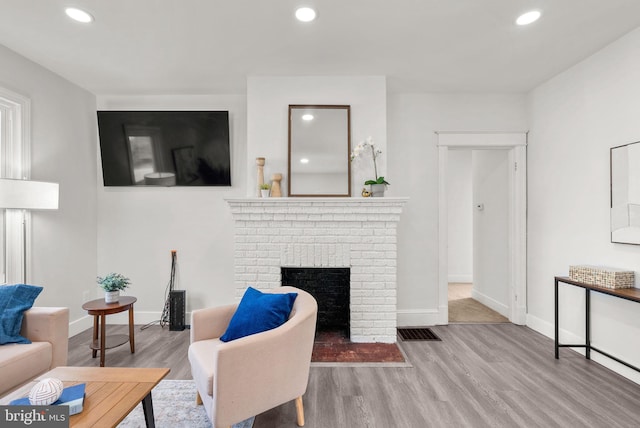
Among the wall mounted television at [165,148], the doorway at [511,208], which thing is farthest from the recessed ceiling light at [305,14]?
the doorway at [511,208]

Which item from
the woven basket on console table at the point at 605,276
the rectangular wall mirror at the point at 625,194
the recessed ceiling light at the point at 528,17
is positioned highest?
the recessed ceiling light at the point at 528,17

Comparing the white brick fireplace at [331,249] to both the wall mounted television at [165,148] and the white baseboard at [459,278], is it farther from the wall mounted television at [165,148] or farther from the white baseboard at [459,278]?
the white baseboard at [459,278]

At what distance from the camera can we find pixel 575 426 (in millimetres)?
1851

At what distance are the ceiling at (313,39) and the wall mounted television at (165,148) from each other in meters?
0.37

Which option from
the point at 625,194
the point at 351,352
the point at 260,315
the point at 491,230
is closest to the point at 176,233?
the point at 260,315

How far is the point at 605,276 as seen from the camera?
7.86 feet

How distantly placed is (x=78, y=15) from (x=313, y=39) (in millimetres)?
1662

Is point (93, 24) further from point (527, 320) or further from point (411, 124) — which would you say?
point (527, 320)

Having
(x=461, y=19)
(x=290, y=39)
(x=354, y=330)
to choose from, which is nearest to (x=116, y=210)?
(x=290, y=39)

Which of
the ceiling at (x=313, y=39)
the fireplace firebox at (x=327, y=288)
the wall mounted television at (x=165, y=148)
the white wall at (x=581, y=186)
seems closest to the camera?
the ceiling at (x=313, y=39)

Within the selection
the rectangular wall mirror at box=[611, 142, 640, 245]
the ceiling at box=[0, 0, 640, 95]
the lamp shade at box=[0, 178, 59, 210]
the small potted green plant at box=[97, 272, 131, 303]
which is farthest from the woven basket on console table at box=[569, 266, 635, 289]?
the lamp shade at box=[0, 178, 59, 210]

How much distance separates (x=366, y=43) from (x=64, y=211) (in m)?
3.34

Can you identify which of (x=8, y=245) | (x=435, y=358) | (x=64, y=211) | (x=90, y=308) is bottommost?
(x=435, y=358)

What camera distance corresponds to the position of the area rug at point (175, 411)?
1.85 meters
